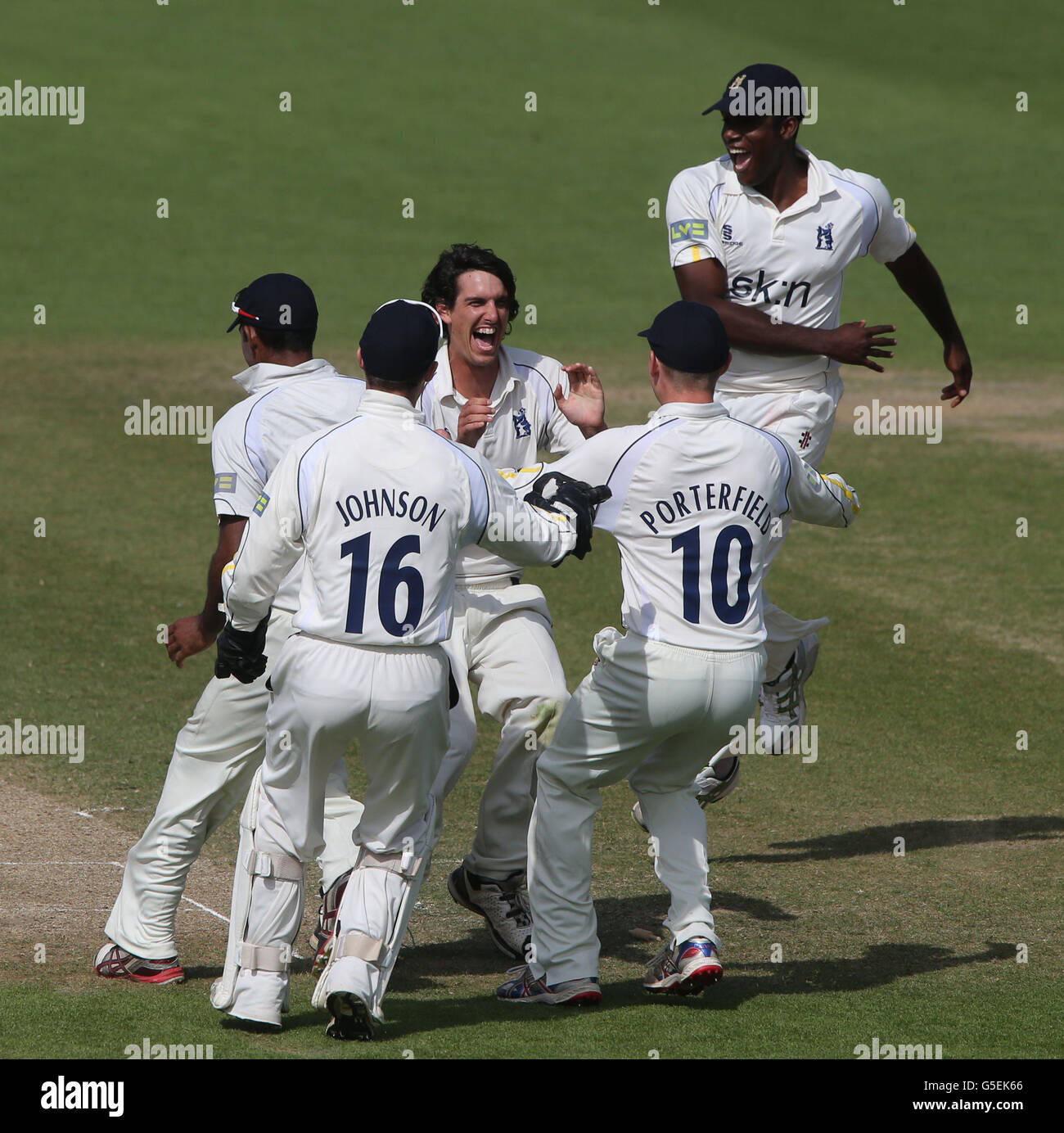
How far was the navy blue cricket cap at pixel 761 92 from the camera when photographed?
7836 millimetres

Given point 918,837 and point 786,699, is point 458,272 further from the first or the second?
point 918,837

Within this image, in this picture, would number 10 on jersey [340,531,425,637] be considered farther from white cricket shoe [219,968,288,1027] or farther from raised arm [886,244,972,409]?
raised arm [886,244,972,409]

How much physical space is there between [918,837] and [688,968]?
2.86m

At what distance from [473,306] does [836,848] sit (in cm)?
321

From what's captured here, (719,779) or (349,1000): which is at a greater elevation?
(719,779)

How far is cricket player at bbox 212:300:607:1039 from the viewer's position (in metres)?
5.27

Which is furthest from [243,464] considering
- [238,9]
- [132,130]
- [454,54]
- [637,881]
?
[238,9]

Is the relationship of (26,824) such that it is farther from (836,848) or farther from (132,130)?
(132,130)

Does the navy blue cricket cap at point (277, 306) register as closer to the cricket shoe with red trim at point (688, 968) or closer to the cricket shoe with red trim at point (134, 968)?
the cricket shoe with red trim at point (134, 968)

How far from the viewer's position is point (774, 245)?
8031 mm

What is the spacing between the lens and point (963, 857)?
797 cm

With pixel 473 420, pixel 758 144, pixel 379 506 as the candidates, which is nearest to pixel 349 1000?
pixel 379 506

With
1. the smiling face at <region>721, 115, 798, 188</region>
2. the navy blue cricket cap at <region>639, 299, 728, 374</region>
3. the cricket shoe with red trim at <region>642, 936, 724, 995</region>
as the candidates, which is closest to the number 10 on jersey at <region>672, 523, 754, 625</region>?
the navy blue cricket cap at <region>639, 299, 728, 374</region>

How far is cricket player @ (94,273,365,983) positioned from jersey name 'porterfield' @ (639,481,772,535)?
1262 mm
